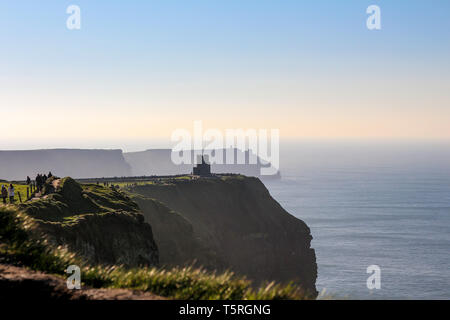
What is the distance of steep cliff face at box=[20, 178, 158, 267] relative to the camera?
29.3 meters

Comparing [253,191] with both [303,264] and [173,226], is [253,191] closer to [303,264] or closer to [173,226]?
[303,264]

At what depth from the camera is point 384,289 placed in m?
90.2

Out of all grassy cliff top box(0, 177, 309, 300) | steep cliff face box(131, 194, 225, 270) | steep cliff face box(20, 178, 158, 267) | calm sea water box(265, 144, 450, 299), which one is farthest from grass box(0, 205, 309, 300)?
calm sea water box(265, 144, 450, 299)

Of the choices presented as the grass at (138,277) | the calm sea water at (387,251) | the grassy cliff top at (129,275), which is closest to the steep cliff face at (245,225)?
the calm sea water at (387,251)

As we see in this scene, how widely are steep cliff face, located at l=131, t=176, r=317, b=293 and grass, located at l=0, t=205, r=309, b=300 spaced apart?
231 feet

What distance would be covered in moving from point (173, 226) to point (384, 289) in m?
42.1

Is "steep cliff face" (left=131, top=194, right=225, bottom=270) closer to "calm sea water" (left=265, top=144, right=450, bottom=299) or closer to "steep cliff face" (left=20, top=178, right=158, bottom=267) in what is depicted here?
"calm sea water" (left=265, top=144, right=450, bottom=299)

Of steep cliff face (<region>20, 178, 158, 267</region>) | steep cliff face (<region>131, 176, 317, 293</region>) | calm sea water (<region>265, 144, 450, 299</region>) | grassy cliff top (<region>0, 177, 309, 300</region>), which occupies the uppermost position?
grassy cliff top (<region>0, 177, 309, 300</region>)

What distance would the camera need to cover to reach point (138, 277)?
1168cm

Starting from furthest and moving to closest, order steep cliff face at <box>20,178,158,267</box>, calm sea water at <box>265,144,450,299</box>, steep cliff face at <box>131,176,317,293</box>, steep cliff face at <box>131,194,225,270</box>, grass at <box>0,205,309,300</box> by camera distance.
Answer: steep cliff face at <box>131,176,317,293</box> → calm sea water at <box>265,144,450,299</box> → steep cliff face at <box>131,194,225,270</box> → steep cliff face at <box>20,178,158,267</box> → grass at <box>0,205,309,300</box>

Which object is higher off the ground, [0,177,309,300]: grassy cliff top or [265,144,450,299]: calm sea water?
[0,177,309,300]: grassy cliff top

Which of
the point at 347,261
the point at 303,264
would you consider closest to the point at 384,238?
the point at 347,261

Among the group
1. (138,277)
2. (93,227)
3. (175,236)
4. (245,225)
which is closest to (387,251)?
(245,225)
